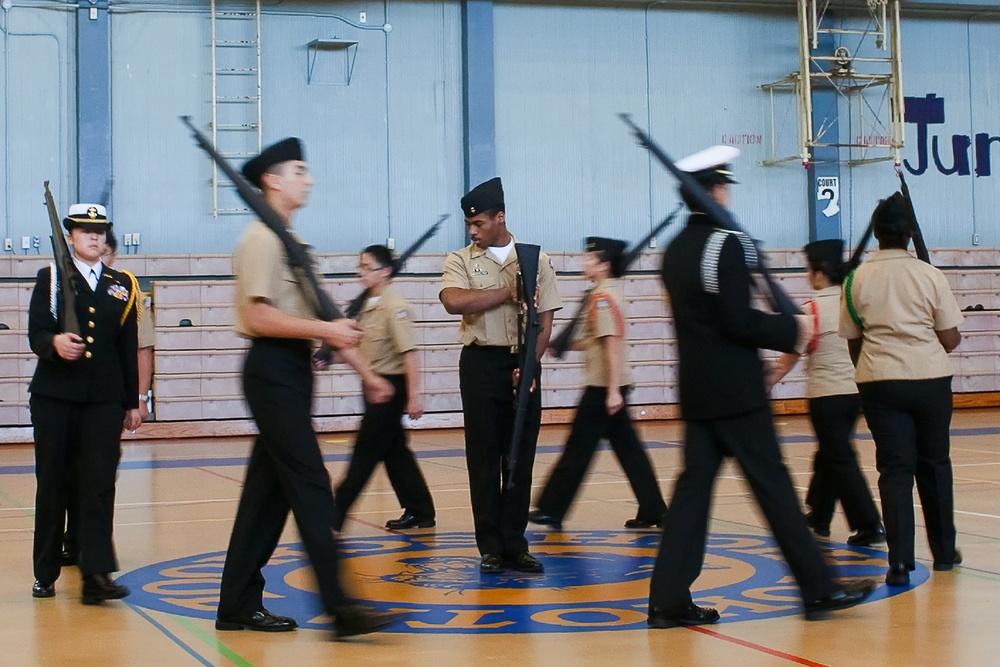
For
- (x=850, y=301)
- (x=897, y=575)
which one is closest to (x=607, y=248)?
(x=850, y=301)

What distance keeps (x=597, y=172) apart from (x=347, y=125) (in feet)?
12.9

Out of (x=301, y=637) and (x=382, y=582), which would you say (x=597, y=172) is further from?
(x=301, y=637)

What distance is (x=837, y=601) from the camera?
534cm

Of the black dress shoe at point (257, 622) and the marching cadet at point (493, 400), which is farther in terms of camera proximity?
the marching cadet at point (493, 400)

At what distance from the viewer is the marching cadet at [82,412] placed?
616cm

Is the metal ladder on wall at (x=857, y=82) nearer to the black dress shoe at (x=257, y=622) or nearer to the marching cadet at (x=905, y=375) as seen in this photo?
the marching cadet at (x=905, y=375)

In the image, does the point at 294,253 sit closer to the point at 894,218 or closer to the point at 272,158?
the point at 272,158

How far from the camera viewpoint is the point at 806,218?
20.8m

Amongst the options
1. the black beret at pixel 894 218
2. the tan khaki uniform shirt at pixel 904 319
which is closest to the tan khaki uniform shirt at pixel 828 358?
the tan khaki uniform shirt at pixel 904 319

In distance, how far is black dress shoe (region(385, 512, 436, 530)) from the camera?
28.6 ft

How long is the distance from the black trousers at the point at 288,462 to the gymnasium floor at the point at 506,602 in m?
0.26

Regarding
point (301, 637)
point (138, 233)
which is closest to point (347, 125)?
point (138, 233)

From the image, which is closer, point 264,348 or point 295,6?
point 264,348

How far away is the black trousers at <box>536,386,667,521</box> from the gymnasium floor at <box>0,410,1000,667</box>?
262 millimetres
